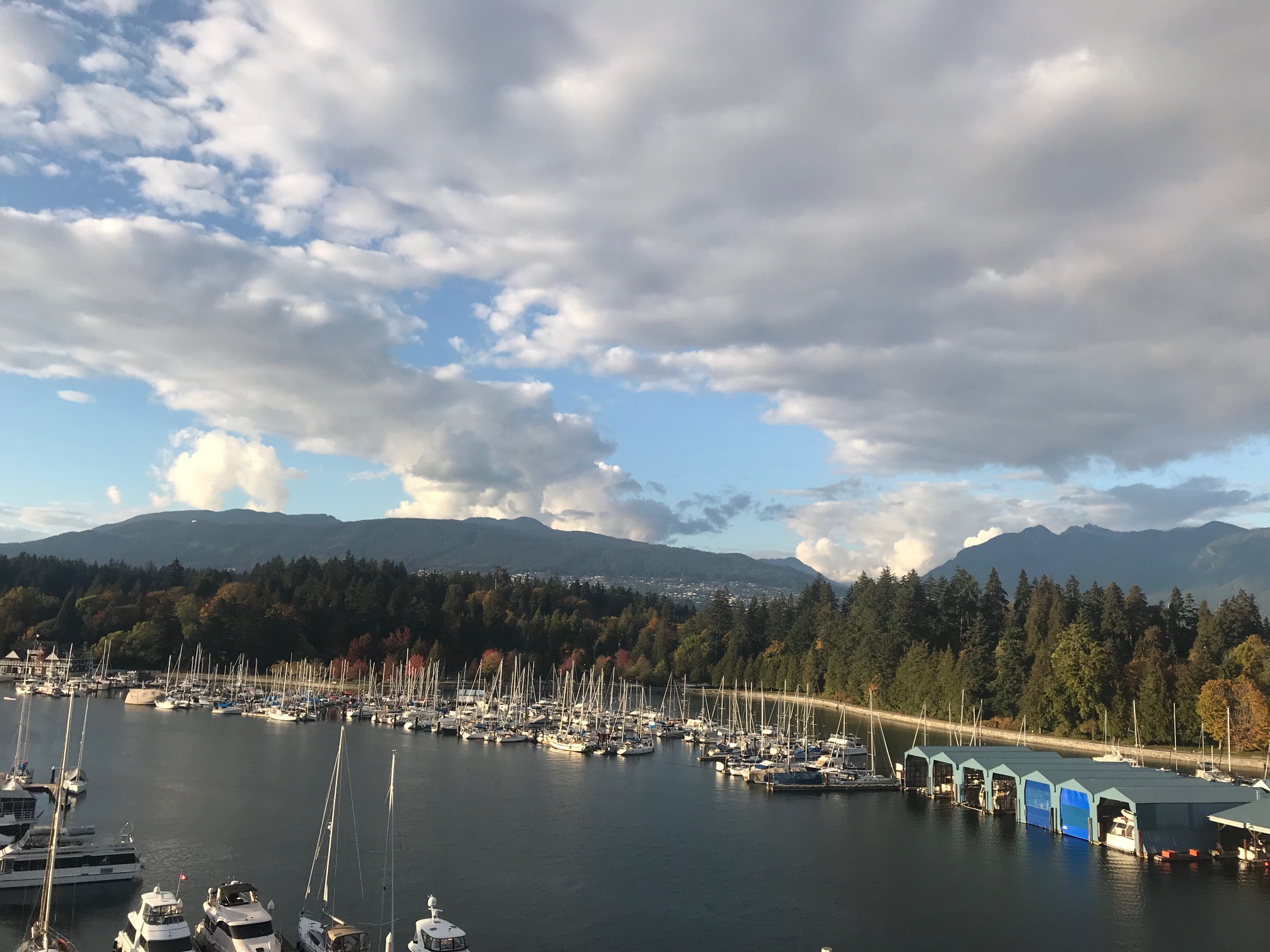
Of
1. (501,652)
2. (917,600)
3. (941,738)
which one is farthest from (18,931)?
(501,652)

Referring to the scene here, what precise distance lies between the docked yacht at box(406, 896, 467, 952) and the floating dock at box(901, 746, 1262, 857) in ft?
84.9

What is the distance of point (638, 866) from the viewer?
104 ft

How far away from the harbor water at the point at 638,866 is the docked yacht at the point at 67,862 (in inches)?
17.3

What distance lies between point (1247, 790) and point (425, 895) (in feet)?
102

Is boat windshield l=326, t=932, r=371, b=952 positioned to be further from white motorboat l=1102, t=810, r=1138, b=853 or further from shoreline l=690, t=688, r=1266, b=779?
shoreline l=690, t=688, r=1266, b=779

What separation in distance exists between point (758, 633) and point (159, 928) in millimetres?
101768

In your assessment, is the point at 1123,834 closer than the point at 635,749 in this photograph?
Yes

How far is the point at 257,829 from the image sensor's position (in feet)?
113

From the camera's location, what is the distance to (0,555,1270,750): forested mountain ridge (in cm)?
6281

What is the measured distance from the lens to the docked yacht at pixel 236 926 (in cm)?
1989

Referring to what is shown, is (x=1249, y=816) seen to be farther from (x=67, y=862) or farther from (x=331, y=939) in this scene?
(x=67, y=862)

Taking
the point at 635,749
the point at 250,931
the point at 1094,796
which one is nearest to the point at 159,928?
the point at 250,931

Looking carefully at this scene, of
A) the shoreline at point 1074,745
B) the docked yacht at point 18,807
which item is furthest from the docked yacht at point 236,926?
the shoreline at point 1074,745

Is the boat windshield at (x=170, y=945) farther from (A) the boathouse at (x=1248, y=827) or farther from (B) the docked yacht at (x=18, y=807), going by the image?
(A) the boathouse at (x=1248, y=827)
